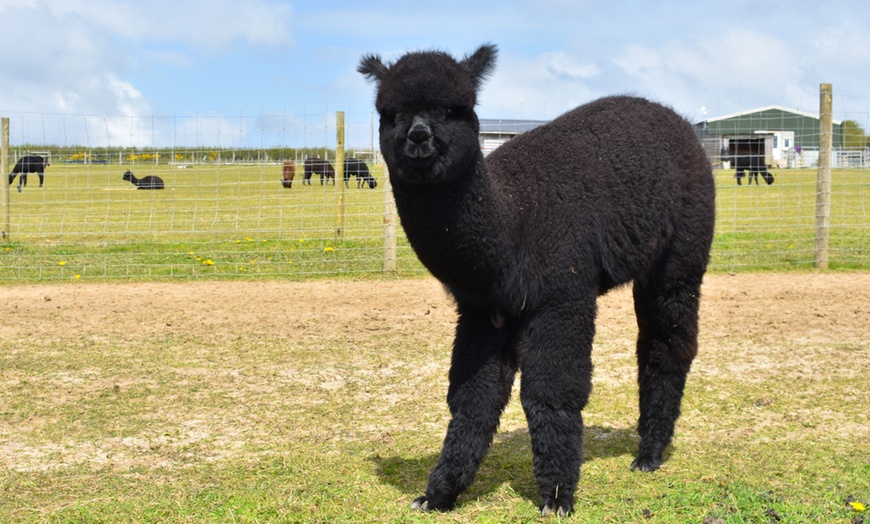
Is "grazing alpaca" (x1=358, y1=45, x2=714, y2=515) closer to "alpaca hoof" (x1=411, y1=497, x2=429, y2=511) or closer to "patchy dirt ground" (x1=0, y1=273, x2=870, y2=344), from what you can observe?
"alpaca hoof" (x1=411, y1=497, x2=429, y2=511)

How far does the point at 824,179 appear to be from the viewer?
13289 mm

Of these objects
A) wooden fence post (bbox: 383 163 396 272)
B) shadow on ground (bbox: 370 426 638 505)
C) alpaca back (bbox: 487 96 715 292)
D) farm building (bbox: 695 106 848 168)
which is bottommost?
shadow on ground (bbox: 370 426 638 505)

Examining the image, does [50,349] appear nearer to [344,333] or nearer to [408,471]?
[344,333]

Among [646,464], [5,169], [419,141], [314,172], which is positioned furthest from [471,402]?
[314,172]

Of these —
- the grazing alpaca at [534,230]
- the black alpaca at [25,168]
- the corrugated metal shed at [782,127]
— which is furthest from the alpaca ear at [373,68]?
the corrugated metal shed at [782,127]

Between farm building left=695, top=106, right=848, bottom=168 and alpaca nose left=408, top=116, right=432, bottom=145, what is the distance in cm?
261

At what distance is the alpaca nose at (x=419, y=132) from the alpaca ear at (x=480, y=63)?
0.52 metres

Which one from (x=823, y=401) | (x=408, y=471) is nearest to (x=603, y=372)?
(x=823, y=401)

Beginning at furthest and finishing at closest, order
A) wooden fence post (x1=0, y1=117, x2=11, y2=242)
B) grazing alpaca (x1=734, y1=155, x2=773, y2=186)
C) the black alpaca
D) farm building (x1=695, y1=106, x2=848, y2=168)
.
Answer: the black alpaca < grazing alpaca (x1=734, y1=155, x2=773, y2=186) < wooden fence post (x1=0, y1=117, x2=11, y2=242) < farm building (x1=695, y1=106, x2=848, y2=168)

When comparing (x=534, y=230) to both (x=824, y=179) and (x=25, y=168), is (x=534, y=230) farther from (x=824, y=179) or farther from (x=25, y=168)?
(x=25, y=168)

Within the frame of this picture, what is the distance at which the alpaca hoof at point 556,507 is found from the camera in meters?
4.35

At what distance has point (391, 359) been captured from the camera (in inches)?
308

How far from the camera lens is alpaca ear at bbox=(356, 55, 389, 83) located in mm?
4188

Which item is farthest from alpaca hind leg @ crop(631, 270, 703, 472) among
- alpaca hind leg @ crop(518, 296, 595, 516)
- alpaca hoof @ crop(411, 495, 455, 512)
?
alpaca hoof @ crop(411, 495, 455, 512)
